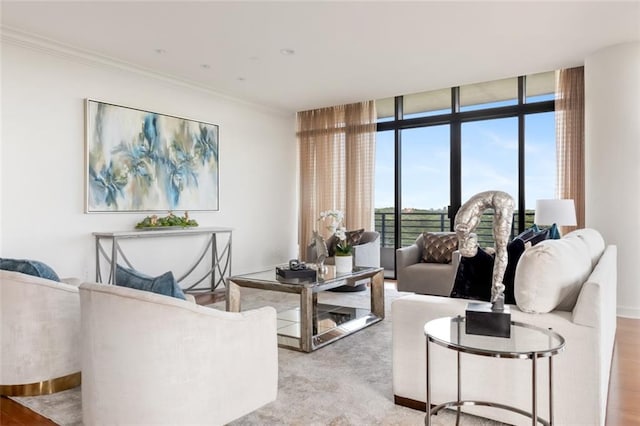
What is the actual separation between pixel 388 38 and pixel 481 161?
2.60 m

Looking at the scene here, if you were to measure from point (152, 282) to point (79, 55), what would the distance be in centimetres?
362

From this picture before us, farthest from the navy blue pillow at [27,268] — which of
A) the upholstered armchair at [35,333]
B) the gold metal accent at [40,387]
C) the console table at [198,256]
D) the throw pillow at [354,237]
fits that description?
the throw pillow at [354,237]

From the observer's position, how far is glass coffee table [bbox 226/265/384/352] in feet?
10.7

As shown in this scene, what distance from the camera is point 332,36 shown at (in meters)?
4.19

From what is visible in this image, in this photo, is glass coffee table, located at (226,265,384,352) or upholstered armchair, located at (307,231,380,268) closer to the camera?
glass coffee table, located at (226,265,384,352)

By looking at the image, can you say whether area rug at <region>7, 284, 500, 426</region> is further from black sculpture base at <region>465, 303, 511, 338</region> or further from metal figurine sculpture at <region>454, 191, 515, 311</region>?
metal figurine sculpture at <region>454, 191, 515, 311</region>

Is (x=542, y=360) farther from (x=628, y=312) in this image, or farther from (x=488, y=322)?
(x=628, y=312)

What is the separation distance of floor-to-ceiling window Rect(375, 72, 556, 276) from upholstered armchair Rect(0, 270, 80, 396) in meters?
4.99

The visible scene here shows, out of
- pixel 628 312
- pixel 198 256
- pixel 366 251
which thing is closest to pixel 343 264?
pixel 366 251

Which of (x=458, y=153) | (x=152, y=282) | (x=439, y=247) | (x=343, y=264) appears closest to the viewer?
(x=152, y=282)

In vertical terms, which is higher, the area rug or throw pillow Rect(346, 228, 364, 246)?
throw pillow Rect(346, 228, 364, 246)

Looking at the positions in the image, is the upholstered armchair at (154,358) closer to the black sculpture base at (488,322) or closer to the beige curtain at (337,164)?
the black sculpture base at (488,322)

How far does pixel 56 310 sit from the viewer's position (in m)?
2.43

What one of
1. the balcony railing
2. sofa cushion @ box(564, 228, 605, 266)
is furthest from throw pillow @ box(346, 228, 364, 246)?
sofa cushion @ box(564, 228, 605, 266)
